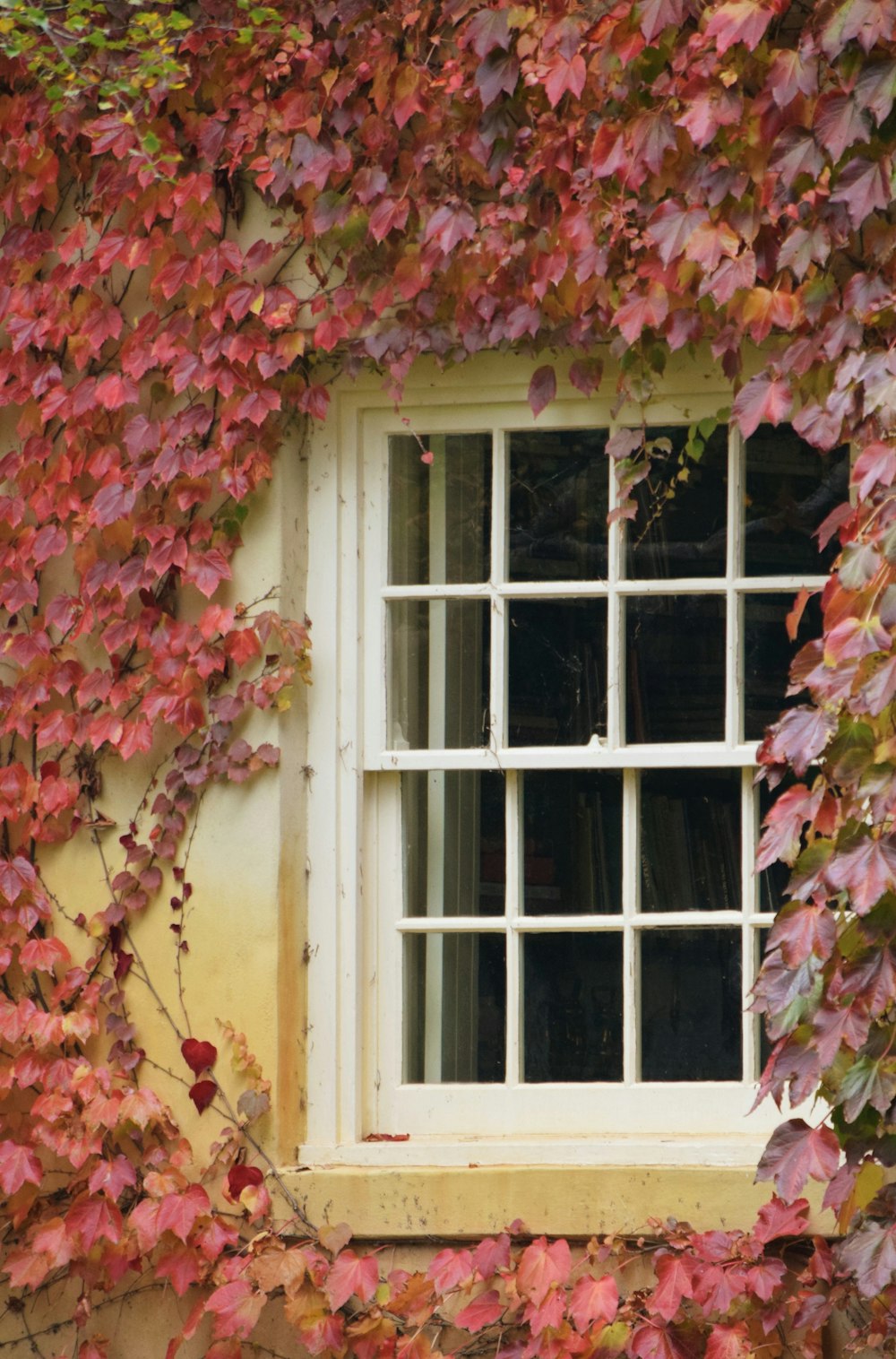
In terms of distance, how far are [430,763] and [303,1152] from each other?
0.90 meters

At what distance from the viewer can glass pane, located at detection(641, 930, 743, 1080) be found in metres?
3.61

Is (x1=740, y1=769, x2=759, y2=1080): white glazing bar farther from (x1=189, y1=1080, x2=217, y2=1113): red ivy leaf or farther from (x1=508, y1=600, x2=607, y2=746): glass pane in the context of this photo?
(x1=189, y1=1080, x2=217, y2=1113): red ivy leaf

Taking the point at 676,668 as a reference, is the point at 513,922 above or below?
below

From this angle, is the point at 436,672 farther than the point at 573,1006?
Yes

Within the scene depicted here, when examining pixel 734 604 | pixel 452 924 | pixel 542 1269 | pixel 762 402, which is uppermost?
pixel 762 402

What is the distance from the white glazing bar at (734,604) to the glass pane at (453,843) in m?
0.54

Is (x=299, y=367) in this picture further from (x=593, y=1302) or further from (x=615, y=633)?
(x=593, y=1302)

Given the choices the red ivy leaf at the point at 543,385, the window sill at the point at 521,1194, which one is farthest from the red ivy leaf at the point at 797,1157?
the red ivy leaf at the point at 543,385

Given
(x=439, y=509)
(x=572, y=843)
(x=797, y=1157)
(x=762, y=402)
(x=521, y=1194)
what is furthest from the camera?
(x=439, y=509)

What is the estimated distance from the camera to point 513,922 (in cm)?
371

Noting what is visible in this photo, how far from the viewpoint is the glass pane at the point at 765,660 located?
3629mm

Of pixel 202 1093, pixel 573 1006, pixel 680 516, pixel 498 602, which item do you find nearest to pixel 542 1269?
pixel 573 1006

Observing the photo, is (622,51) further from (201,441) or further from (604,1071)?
(604,1071)

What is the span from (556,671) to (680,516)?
44 centimetres
